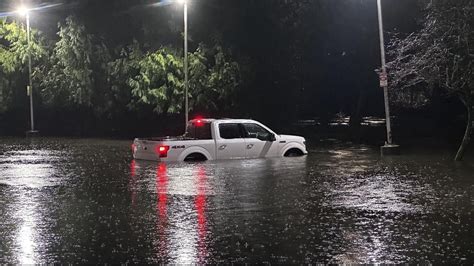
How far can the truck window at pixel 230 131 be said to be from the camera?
20.8 m

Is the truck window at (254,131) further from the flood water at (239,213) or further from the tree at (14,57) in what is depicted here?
the tree at (14,57)

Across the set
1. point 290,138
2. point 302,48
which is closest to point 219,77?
point 302,48

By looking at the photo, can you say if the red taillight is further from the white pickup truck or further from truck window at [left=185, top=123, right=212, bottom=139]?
truck window at [left=185, top=123, right=212, bottom=139]

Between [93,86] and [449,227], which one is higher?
[93,86]

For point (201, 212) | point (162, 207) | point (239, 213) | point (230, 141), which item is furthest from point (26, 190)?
point (230, 141)

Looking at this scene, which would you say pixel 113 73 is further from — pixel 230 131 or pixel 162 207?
pixel 162 207

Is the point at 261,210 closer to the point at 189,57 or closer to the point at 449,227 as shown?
the point at 449,227

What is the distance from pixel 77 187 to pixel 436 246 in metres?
9.17

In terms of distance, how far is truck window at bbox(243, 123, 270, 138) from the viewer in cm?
2141

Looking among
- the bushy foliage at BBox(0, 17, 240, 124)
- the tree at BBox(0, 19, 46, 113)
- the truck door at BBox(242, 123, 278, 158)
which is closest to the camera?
the truck door at BBox(242, 123, 278, 158)

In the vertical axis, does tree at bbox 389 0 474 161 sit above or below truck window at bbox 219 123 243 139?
above

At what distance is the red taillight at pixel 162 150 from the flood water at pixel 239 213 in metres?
0.54

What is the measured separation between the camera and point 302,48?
4234 centimetres

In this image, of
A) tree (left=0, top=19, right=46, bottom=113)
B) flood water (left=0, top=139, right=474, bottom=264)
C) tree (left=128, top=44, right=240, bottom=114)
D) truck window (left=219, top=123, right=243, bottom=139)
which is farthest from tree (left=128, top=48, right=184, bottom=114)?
flood water (left=0, top=139, right=474, bottom=264)
